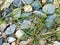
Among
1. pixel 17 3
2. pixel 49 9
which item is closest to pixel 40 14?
pixel 49 9

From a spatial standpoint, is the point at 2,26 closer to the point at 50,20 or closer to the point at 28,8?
the point at 28,8

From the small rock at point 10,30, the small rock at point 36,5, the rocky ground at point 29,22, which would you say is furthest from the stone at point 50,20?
the small rock at point 10,30

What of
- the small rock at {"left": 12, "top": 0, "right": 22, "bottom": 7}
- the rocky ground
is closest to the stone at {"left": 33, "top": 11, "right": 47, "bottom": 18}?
the rocky ground

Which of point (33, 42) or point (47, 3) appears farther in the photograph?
point (47, 3)

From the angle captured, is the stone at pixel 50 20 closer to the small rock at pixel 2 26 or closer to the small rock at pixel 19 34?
the small rock at pixel 19 34

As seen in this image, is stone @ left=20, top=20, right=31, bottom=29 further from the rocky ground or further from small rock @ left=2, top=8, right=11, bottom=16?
small rock @ left=2, top=8, right=11, bottom=16

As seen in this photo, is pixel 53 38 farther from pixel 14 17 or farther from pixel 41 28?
pixel 14 17

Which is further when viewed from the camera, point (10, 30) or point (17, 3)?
point (17, 3)

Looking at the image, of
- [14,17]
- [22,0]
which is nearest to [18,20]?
[14,17]
